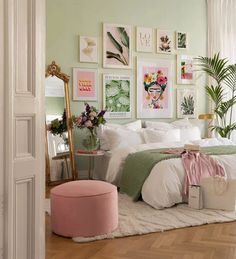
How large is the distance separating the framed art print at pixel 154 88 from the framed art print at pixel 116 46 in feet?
0.91

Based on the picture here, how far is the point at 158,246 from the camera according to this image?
3129mm

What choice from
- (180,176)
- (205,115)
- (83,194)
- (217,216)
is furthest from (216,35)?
(83,194)

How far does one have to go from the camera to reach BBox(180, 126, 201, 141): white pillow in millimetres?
6313

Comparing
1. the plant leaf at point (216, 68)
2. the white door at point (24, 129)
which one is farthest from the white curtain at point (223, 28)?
the white door at point (24, 129)

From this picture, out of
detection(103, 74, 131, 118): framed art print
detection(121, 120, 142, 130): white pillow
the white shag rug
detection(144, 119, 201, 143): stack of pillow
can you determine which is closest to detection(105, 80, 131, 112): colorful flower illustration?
detection(103, 74, 131, 118): framed art print

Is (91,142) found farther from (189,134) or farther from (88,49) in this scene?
(189,134)

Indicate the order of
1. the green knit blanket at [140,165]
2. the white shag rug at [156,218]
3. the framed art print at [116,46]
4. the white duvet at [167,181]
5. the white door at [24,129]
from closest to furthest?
the white door at [24,129] → the white shag rug at [156,218] → the white duvet at [167,181] → the green knit blanket at [140,165] → the framed art print at [116,46]

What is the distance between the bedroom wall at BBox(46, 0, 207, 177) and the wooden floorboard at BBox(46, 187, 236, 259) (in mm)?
3001

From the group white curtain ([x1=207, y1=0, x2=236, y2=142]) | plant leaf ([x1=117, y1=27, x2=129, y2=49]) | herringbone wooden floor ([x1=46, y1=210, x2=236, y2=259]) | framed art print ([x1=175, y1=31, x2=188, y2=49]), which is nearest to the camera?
herringbone wooden floor ([x1=46, y1=210, x2=236, y2=259])

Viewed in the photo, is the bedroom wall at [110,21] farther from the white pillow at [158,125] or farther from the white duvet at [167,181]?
the white duvet at [167,181]

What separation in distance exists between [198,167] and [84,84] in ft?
8.17

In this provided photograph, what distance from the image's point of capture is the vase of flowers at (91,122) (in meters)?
5.65

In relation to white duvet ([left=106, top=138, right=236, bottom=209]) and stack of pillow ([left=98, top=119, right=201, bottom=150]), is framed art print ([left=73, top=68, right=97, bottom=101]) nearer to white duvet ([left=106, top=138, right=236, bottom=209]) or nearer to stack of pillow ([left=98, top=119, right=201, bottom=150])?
stack of pillow ([left=98, top=119, right=201, bottom=150])

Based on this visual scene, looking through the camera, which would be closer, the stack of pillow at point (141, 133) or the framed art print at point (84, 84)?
the stack of pillow at point (141, 133)
